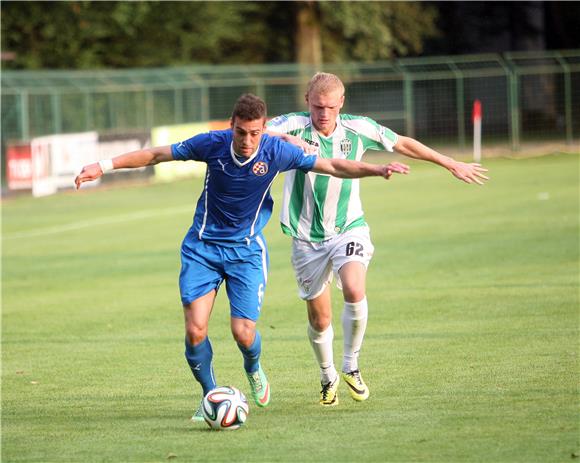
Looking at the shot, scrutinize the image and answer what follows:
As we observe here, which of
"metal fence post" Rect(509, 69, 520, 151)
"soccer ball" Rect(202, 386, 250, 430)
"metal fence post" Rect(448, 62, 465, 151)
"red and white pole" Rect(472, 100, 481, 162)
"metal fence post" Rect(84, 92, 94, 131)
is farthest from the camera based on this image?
"metal fence post" Rect(448, 62, 465, 151)

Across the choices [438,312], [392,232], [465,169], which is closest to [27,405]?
[465,169]

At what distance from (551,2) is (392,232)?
38.8m

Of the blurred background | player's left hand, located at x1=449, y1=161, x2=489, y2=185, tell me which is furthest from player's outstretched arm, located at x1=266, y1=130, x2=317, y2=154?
the blurred background

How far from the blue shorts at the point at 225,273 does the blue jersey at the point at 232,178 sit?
69 mm

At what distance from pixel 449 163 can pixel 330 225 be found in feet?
3.45

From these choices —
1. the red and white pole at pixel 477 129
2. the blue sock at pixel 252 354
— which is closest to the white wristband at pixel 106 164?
the blue sock at pixel 252 354

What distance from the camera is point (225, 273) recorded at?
8305 mm

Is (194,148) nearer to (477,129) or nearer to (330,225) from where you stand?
(330,225)

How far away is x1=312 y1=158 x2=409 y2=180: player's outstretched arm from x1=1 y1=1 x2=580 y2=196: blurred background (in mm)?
23443

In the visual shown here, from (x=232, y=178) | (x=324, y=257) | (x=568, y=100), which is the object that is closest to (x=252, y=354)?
(x=324, y=257)

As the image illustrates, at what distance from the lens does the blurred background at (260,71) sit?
33812mm

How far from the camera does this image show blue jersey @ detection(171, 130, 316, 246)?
8.10 meters

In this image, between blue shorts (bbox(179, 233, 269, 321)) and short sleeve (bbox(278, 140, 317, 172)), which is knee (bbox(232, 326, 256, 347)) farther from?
short sleeve (bbox(278, 140, 317, 172))

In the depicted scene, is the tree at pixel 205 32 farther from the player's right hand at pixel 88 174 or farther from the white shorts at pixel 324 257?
the player's right hand at pixel 88 174
